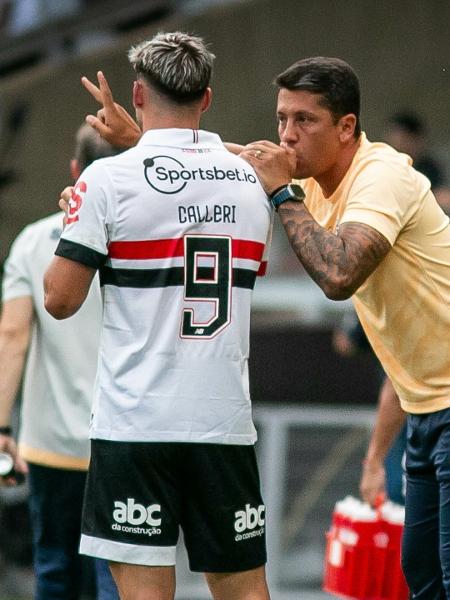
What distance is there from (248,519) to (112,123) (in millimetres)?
1330

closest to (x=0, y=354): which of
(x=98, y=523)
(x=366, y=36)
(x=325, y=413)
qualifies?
(x=98, y=523)

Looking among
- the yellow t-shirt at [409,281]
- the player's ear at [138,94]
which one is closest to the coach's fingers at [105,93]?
the player's ear at [138,94]

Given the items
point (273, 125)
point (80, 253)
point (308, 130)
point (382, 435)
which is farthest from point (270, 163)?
point (273, 125)

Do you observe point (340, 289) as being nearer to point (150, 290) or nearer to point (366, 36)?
point (150, 290)

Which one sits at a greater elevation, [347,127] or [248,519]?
[347,127]

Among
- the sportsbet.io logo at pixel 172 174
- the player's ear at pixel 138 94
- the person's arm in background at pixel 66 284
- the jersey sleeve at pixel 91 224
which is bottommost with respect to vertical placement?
the person's arm in background at pixel 66 284

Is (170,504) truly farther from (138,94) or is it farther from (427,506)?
(138,94)

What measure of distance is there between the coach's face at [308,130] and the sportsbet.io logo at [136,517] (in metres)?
1.17

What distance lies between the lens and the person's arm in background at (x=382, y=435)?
538 cm

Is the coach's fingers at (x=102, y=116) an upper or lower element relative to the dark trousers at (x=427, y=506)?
upper

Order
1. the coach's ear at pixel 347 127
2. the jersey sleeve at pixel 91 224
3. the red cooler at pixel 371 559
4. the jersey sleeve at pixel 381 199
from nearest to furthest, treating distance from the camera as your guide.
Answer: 1. the jersey sleeve at pixel 91 224
2. the jersey sleeve at pixel 381 199
3. the coach's ear at pixel 347 127
4. the red cooler at pixel 371 559

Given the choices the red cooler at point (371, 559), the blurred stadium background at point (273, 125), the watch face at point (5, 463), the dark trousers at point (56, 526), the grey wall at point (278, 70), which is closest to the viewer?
the watch face at point (5, 463)

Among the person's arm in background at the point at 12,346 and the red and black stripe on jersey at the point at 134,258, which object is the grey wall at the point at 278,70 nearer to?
the person's arm in background at the point at 12,346

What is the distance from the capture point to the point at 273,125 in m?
11.9
